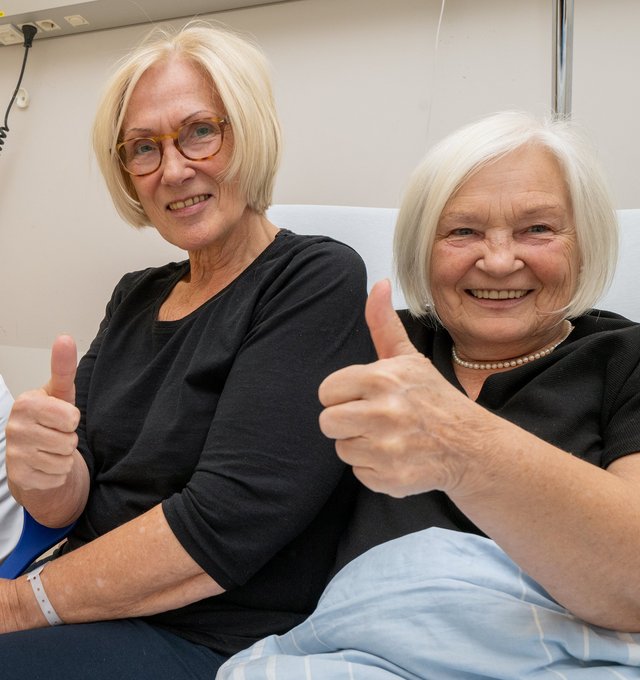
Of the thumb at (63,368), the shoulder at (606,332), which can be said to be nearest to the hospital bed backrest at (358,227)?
the shoulder at (606,332)

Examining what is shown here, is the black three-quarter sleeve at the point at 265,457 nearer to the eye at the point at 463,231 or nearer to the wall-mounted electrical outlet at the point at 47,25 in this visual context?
the eye at the point at 463,231

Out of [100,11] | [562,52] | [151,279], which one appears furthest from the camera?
[100,11]

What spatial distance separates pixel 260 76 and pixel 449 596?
84 centimetres

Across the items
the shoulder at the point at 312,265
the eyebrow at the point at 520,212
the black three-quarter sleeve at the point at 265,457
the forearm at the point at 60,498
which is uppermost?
the eyebrow at the point at 520,212

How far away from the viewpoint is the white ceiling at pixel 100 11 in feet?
5.78

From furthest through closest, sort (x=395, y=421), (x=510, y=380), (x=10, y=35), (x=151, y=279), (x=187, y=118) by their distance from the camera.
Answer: (x=10, y=35), (x=151, y=279), (x=187, y=118), (x=510, y=380), (x=395, y=421)

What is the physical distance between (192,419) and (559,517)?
0.52 metres

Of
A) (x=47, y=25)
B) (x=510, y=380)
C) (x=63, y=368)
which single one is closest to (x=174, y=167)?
(x=63, y=368)

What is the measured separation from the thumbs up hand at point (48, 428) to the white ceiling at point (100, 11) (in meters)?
1.25

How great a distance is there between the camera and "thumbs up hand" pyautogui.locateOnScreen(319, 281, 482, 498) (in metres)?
0.58

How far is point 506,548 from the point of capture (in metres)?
A: 0.65

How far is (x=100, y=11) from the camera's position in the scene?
71.9 inches

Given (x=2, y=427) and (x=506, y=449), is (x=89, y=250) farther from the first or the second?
(x=506, y=449)

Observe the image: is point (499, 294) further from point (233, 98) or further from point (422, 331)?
point (233, 98)
